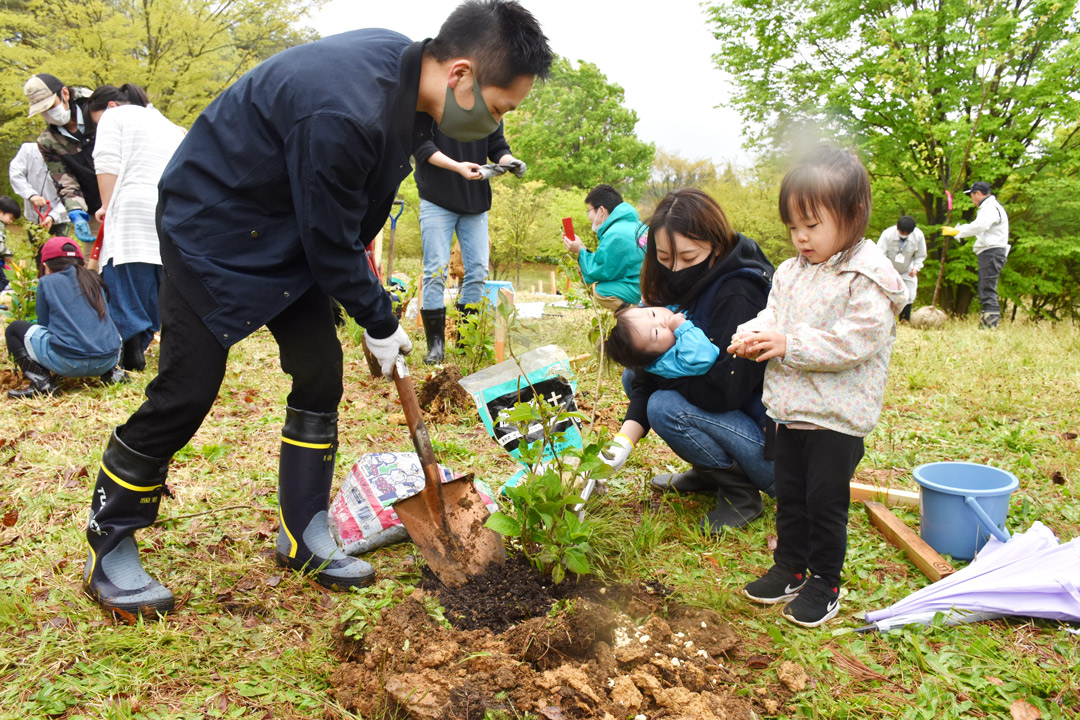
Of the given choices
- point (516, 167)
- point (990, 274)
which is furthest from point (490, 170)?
point (990, 274)

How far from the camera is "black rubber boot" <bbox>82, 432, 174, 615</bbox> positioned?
200 centimetres

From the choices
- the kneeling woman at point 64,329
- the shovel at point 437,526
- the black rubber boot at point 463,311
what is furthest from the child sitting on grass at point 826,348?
the kneeling woman at point 64,329

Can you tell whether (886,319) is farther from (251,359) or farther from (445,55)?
(251,359)

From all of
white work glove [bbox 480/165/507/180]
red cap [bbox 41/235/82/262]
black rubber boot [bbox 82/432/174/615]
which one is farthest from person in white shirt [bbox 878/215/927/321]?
black rubber boot [bbox 82/432/174/615]

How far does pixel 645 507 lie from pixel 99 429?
9.83 feet

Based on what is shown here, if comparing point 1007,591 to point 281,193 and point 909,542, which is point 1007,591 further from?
point 281,193

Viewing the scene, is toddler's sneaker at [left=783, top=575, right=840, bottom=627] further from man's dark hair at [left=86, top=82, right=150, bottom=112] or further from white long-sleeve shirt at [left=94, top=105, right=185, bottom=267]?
man's dark hair at [left=86, top=82, right=150, bottom=112]

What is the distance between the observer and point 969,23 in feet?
35.2

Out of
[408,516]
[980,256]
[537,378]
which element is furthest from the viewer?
[980,256]

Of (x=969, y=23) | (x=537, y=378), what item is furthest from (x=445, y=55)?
(x=969, y=23)

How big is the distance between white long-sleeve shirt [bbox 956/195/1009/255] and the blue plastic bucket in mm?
7596

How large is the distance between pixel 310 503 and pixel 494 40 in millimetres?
1573

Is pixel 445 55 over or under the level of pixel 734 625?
over

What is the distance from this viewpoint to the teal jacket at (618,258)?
4793mm
